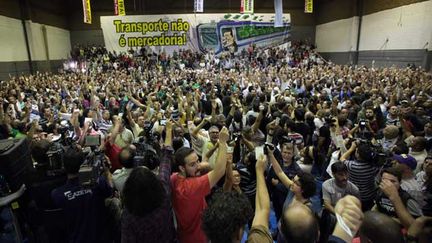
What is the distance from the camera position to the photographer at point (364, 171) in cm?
315

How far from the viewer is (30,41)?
17.4m

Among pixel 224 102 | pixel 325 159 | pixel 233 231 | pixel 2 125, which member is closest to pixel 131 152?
pixel 233 231

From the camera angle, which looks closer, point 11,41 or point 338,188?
point 338,188

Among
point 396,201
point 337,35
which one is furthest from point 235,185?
point 337,35

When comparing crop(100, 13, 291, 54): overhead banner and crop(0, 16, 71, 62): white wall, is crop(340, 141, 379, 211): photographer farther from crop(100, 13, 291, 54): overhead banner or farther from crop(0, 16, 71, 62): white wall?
crop(100, 13, 291, 54): overhead banner

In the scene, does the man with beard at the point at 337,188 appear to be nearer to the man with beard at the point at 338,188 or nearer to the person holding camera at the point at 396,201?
the man with beard at the point at 338,188

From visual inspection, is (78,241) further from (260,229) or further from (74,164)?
(260,229)

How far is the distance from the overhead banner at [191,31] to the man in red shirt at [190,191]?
69.0ft

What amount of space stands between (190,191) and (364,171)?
6.96 ft

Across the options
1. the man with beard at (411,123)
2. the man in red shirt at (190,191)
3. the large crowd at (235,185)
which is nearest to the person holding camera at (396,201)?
the large crowd at (235,185)

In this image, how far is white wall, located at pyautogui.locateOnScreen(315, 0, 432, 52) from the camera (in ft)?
44.1

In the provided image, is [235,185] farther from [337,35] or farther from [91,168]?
[337,35]

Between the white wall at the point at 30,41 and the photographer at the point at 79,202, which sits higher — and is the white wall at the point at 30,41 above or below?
above

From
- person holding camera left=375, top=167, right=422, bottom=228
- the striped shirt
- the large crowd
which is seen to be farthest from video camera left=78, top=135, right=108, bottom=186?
the striped shirt
